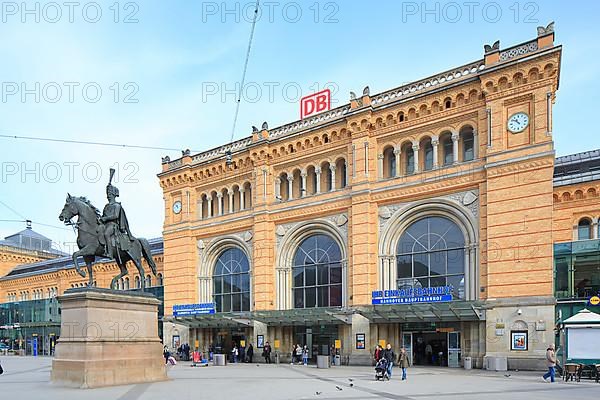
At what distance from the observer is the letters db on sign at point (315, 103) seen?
45.6m

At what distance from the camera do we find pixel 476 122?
36688 millimetres

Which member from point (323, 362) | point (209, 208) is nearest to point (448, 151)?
point (323, 362)

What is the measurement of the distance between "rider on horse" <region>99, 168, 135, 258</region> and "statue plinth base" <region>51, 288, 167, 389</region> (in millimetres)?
2297

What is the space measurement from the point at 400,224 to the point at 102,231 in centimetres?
2014

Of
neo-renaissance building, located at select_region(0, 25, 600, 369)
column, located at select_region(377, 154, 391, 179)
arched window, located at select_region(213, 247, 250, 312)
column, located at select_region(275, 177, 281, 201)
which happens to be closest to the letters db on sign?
neo-renaissance building, located at select_region(0, 25, 600, 369)

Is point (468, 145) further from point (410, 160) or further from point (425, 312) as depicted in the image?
point (425, 312)

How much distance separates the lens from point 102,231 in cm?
2642

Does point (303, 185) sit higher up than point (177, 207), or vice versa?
point (303, 185)

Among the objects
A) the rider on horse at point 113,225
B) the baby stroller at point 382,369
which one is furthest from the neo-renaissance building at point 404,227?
the rider on horse at point 113,225

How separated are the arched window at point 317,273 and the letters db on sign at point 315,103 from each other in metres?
9.61

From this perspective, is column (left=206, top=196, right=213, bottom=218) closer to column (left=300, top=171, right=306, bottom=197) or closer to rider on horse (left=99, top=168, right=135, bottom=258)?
column (left=300, top=171, right=306, bottom=197)

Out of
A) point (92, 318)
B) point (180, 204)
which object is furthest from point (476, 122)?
point (180, 204)

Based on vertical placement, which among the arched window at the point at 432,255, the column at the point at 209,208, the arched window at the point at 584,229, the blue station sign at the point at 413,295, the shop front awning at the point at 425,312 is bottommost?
the shop front awning at the point at 425,312

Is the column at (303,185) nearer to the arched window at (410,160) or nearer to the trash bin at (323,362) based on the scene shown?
the arched window at (410,160)
